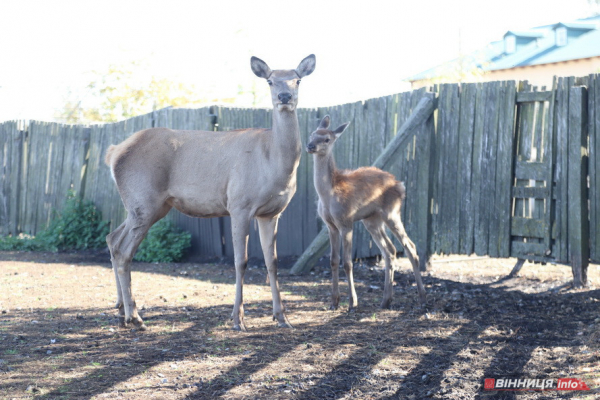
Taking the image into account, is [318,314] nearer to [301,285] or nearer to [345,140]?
[301,285]

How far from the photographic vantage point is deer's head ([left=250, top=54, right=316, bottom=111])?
21.3 feet

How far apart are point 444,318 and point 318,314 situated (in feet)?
4.46

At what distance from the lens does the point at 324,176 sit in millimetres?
7906

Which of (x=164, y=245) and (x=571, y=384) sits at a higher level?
(x=164, y=245)

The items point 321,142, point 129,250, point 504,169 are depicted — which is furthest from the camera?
point 504,169

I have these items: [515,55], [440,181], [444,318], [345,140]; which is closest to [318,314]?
[444,318]

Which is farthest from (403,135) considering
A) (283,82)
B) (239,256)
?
(239,256)

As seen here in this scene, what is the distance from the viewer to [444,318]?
7.09 metres

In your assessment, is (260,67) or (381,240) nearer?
(260,67)

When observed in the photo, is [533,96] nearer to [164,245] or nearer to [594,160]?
[594,160]

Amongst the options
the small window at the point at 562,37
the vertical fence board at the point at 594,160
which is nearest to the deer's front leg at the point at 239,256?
the vertical fence board at the point at 594,160

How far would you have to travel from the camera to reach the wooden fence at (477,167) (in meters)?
8.30

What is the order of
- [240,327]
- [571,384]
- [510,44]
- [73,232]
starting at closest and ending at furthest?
[571,384] < [240,327] < [73,232] < [510,44]

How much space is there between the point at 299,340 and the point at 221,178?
190 centimetres
